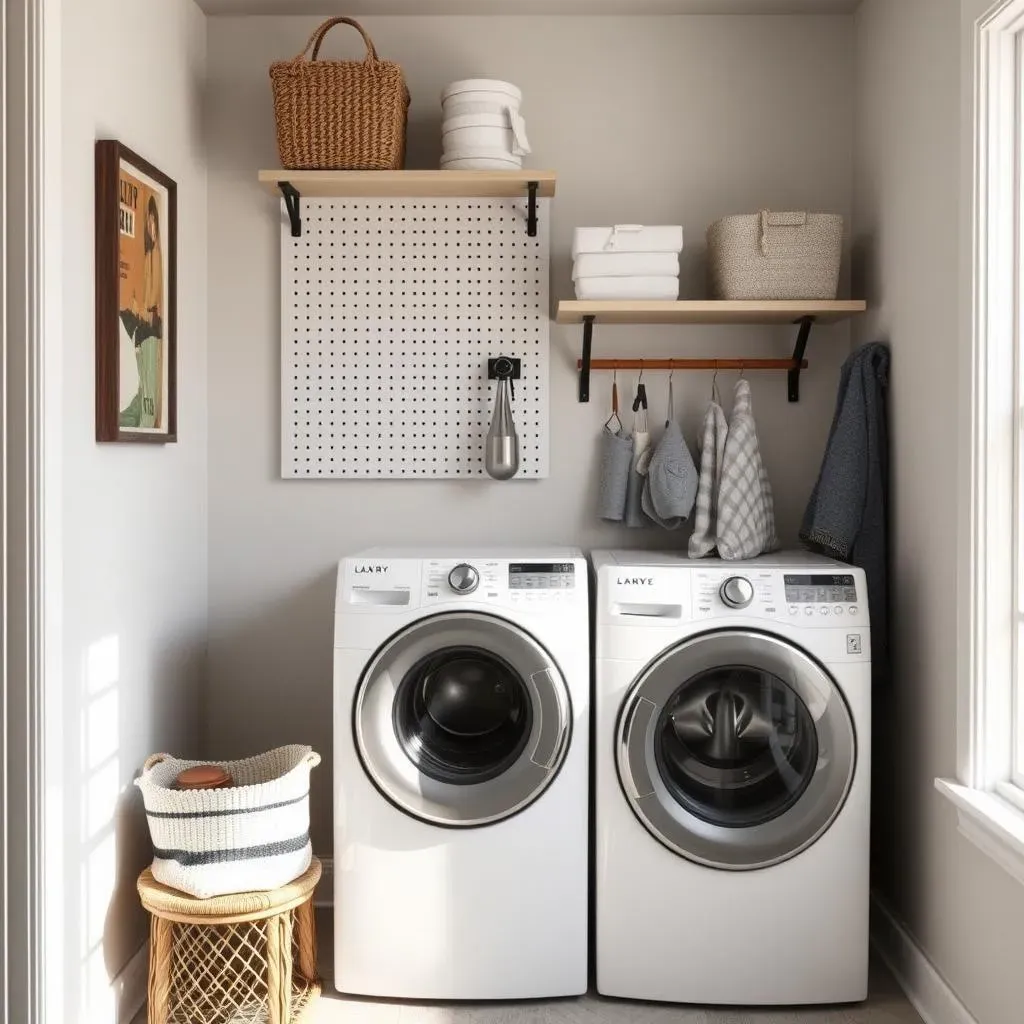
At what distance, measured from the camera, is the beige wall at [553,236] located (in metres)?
2.93

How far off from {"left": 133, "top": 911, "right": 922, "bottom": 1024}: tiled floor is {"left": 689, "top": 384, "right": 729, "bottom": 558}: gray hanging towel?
1065 millimetres

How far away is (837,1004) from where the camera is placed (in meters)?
2.45

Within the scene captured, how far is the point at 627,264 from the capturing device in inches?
105

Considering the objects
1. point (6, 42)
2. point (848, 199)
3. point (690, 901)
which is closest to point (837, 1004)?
point (690, 901)

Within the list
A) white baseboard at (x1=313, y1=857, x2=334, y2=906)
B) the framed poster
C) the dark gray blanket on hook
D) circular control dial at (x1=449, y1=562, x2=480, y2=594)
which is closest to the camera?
the framed poster

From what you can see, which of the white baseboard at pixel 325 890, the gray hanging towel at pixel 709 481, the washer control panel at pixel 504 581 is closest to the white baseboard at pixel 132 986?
the white baseboard at pixel 325 890

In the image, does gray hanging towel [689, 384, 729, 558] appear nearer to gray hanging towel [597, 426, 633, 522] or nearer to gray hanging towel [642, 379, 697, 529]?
gray hanging towel [642, 379, 697, 529]

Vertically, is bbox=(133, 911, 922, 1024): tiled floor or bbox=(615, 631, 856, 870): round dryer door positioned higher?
bbox=(615, 631, 856, 870): round dryer door

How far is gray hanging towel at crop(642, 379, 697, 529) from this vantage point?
277 cm

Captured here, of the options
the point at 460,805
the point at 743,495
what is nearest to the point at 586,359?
the point at 743,495

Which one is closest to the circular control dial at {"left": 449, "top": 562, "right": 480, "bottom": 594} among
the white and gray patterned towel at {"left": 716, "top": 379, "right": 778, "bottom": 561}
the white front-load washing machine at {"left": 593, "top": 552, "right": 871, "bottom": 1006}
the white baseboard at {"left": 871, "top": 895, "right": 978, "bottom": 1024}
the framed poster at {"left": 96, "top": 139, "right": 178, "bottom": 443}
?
the white front-load washing machine at {"left": 593, "top": 552, "right": 871, "bottom": 1006}

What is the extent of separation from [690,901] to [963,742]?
2.30ft

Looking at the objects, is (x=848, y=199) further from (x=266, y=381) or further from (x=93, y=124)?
(x=93, y=124)

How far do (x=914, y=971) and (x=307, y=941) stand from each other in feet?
4.55
